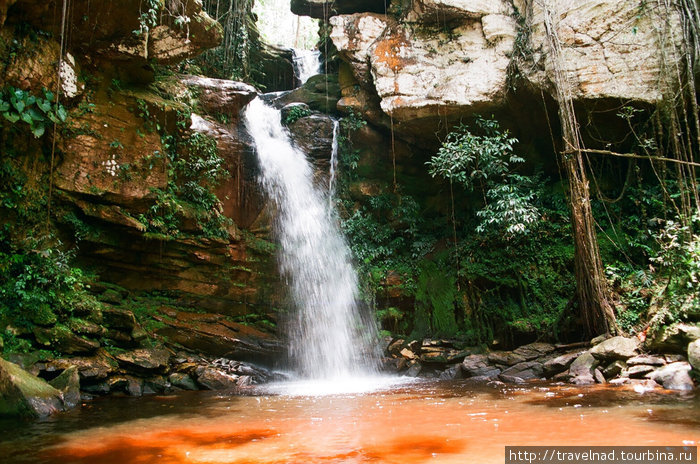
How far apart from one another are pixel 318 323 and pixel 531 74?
6.78 m

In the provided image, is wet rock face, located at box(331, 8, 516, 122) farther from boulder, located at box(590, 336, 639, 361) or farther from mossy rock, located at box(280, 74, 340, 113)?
boulder, located at box(590, 336, 639, 361)

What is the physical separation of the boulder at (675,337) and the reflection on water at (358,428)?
116 cm

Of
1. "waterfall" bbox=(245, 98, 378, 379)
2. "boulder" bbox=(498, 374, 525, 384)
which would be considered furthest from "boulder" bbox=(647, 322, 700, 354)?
"waterfall" bbox=(245, 98, 378, 379)

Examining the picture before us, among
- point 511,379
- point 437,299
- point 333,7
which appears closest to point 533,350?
point 511,379

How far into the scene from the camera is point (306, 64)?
1442 centimetres

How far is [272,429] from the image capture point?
3.64m

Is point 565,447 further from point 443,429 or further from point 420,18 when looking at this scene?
point 420,18

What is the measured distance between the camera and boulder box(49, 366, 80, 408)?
4.88 m

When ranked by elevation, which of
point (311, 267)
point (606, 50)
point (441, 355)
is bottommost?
point (441, 355)

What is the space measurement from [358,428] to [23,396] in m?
3.37

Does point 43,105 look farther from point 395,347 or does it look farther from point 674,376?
point 674,376

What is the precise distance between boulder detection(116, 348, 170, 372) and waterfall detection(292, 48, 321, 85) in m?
10.1

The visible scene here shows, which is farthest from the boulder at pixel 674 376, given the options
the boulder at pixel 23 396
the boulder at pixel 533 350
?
the boulder at pixel 23 396

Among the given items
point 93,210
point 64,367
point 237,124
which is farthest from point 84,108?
point 64,367
